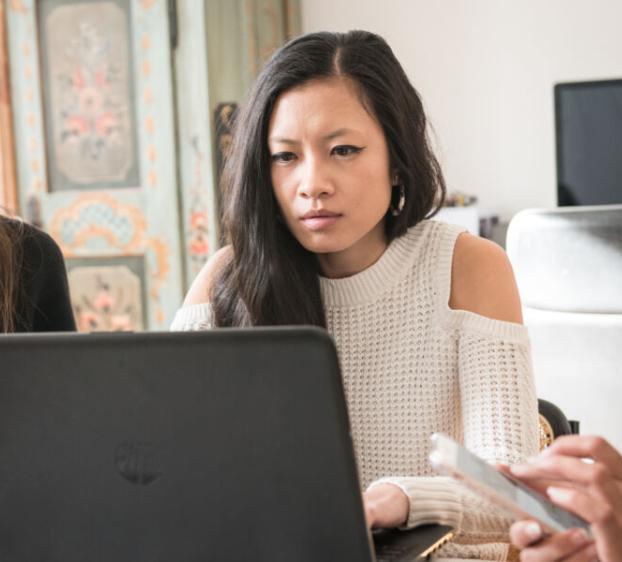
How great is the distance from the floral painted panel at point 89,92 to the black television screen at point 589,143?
177 cm

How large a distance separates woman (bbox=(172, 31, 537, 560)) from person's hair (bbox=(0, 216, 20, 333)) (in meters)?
0.24

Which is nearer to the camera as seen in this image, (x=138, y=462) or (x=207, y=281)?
(x=138, y=462)

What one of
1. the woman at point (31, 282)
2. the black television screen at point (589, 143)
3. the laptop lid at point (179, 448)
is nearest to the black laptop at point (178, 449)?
the laptop lid at point (179, 448)

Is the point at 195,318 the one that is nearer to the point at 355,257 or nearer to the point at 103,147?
the point at 355,257

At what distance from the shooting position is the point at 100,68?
3695 mm

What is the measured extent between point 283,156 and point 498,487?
73 centimetres

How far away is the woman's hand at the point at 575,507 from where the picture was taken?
0.75m

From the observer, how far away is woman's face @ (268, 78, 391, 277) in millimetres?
1268

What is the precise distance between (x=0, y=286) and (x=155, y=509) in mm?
814

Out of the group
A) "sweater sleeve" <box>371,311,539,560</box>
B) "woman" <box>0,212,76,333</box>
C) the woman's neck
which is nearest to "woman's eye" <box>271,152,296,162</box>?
the woman's neck

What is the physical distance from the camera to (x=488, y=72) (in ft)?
14.4

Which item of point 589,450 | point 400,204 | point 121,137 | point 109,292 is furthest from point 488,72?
point 589,450

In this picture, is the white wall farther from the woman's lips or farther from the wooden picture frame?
the woman's lips

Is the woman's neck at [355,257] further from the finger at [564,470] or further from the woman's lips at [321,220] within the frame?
the finger at [564,470]
